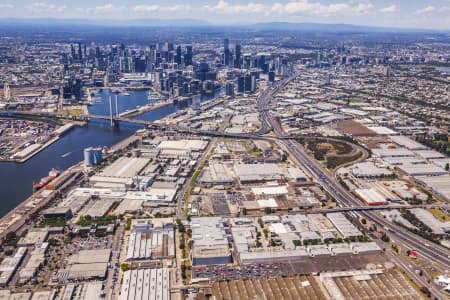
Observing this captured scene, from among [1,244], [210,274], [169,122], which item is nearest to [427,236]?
[210,274]

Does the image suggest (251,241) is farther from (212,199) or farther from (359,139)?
(359,139)

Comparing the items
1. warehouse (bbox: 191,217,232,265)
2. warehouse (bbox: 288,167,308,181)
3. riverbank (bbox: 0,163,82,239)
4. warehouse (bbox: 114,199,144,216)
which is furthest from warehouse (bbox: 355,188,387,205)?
riverbank (bbox: 0,163,82,239)

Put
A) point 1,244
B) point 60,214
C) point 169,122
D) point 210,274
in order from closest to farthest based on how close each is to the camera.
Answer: point 210,274, point 1,244, point 60,214, point 169,122

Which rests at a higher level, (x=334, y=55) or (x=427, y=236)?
(x=334, y=55)

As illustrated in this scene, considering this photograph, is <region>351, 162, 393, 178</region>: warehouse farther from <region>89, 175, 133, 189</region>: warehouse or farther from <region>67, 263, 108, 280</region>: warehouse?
<region>67, 263, 108, 280</region>: warehouse

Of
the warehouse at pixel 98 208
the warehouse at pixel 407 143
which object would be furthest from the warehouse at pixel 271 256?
the warehouse at pixel 407 143

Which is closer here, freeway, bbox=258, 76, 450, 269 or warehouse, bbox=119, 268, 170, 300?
warehouse, bbox=119, 268, 170, 300

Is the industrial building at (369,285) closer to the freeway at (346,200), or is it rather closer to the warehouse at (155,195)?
the freeway at (346,200)

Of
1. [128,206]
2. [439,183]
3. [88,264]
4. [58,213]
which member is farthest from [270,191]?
[58,213]
